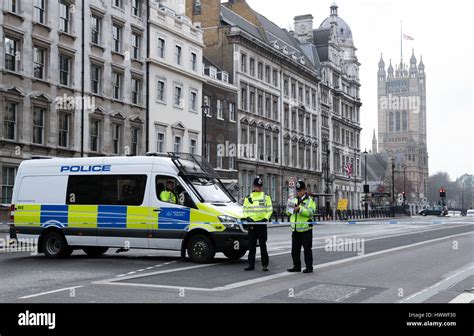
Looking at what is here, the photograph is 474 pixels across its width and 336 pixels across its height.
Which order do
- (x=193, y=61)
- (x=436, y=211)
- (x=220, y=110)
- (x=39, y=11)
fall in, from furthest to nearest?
(x=436, y=211) < (x=220, y=110) < (x=193, y=61) < (x=39, y=11)

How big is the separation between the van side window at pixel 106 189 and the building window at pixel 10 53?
1873 cm

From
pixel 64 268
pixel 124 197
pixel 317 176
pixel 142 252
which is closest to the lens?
pixel 64 268

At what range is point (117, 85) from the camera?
1636 inches

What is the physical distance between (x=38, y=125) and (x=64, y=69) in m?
4.13

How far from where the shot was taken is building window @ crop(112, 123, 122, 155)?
4094 cm

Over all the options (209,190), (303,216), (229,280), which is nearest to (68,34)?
(209,190)

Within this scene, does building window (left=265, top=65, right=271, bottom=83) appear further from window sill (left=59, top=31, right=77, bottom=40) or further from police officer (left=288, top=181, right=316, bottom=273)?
police officer (left=288, top=181, right=316, bottom=273)

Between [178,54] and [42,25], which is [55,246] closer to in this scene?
[42,25]

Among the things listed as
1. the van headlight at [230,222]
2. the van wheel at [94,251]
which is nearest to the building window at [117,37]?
the van wheel at [94,251]

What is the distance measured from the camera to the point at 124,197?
15.7m

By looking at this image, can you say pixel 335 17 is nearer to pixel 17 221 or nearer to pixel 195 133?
pixel 195 133

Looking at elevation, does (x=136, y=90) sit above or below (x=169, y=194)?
above

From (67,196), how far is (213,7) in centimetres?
4540
